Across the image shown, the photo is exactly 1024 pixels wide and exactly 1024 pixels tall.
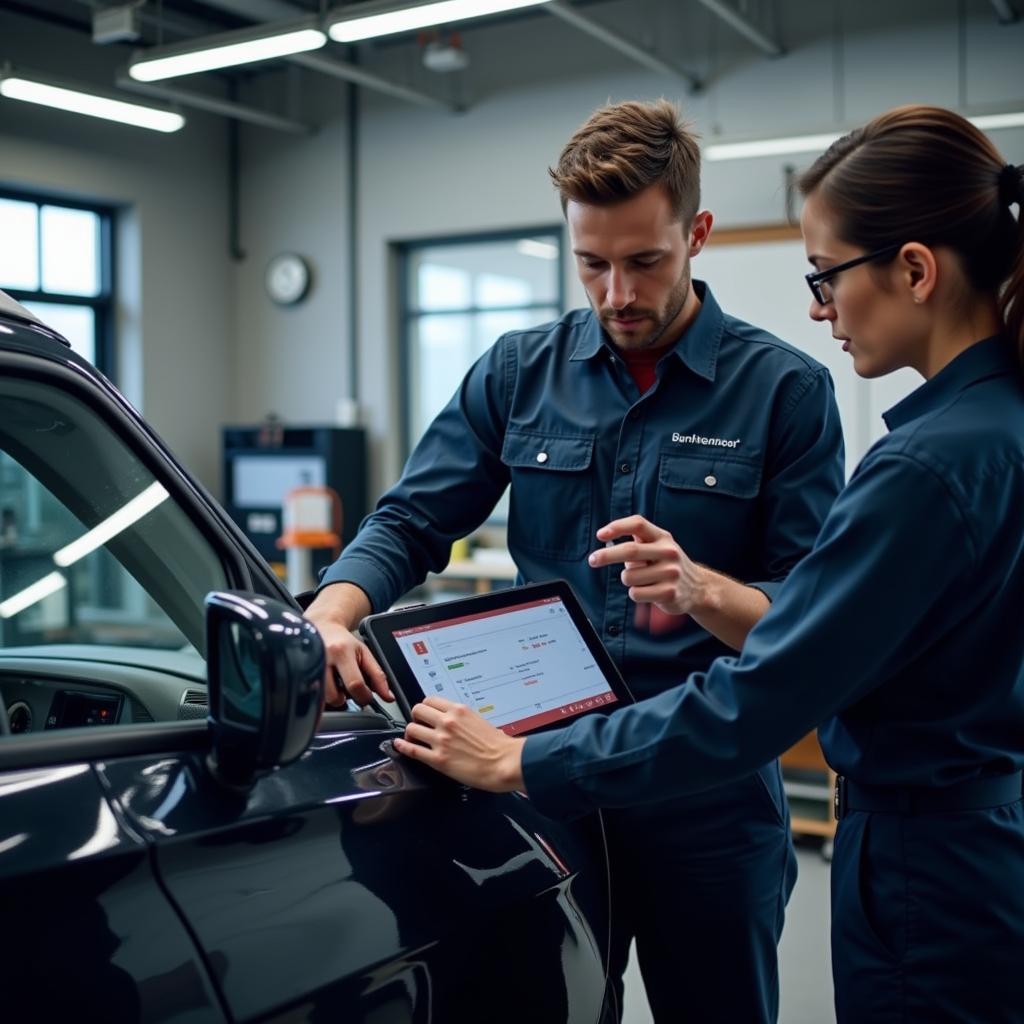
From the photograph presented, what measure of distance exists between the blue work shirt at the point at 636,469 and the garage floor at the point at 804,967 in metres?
1.47

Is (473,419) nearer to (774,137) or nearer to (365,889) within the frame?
(365,889)

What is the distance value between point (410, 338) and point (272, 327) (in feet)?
3.35

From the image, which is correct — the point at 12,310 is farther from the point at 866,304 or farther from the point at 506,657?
the point at 866,304

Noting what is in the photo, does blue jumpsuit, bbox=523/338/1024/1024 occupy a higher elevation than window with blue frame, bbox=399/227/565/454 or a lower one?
lower

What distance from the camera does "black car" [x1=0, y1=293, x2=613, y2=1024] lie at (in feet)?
2.60

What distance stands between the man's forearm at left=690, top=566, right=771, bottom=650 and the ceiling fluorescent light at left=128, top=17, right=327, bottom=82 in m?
4.44

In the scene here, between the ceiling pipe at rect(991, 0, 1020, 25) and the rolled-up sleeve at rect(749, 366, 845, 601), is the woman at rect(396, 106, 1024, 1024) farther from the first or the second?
the ceiling pipe at rect(991, 0, 1020, 25)

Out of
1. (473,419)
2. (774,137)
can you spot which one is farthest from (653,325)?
(774,137)

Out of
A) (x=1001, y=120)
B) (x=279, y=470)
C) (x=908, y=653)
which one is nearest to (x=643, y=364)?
(x=908, y=653)

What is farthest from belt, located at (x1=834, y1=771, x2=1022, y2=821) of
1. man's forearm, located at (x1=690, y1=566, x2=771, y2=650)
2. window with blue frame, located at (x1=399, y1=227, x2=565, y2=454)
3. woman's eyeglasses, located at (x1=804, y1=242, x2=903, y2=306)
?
window with blue frame, located at (x1=399, y1=227, x2=565, y2=454)

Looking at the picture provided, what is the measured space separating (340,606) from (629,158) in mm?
637

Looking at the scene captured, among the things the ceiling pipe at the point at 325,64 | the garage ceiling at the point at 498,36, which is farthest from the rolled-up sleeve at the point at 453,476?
the ceiling pipe at the point at 325,64

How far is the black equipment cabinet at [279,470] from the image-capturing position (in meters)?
6.95

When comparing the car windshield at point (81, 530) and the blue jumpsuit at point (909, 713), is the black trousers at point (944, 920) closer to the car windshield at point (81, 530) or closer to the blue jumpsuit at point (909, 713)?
the blue jumpsuit at point (909, 713)
